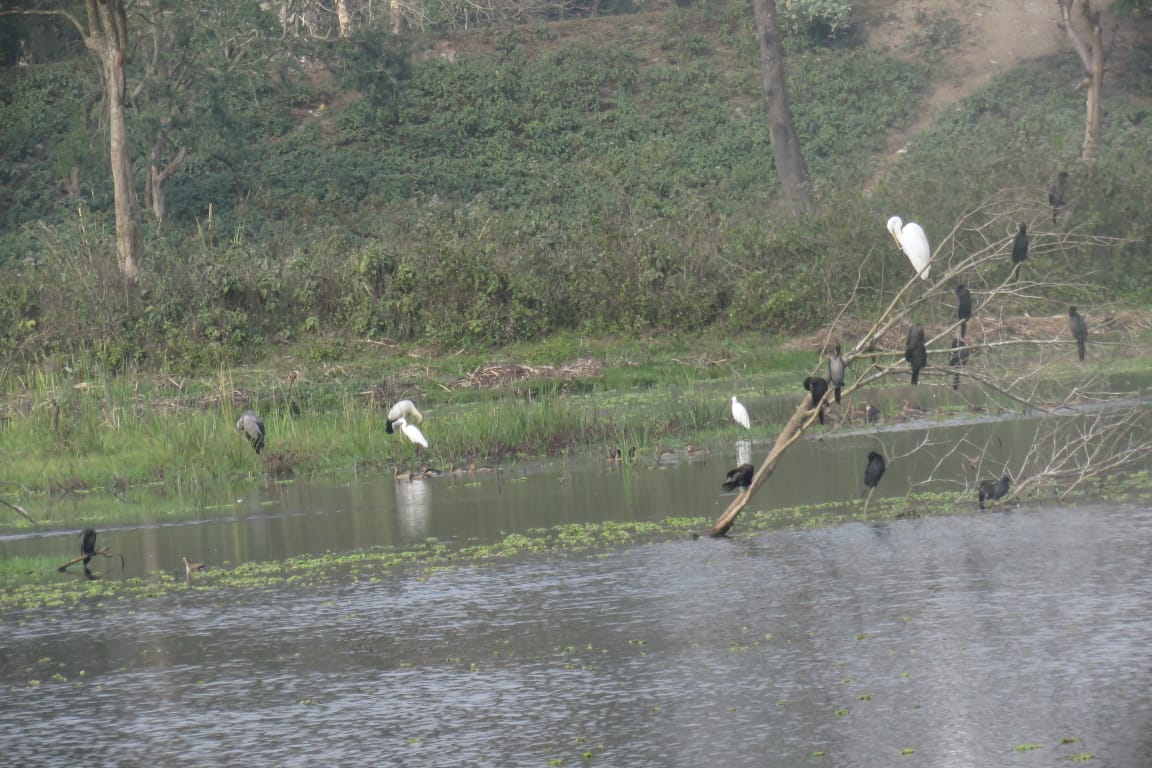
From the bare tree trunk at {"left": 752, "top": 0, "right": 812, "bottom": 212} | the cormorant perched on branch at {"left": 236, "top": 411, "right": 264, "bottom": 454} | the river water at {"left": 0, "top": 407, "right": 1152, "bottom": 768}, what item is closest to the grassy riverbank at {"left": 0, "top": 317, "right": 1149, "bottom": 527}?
the cormorant perched on branch at {"left": 236, "top": 411, "right": 264, "bottom": 454}

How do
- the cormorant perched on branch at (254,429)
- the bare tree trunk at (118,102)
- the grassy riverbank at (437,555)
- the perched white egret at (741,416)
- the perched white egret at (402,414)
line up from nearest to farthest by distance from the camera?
the grassy riverbank at (437,555), the cormorant perched on branch at (254,429), the perched white egret at (741,416), the perched white egret at (402,414), the bare tree trunk at (118,102)

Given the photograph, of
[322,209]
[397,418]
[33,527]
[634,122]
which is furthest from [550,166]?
[33,527]

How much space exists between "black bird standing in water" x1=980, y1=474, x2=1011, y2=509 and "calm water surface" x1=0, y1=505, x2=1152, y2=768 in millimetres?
779

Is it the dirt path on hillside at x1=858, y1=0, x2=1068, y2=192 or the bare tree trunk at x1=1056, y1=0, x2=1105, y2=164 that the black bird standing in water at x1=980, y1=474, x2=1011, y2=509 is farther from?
the dirt path on hillside at x1=858, y1=0, x2=1068, y2=192

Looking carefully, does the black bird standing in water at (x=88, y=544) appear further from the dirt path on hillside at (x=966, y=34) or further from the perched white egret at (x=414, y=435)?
the dirt path on hillside at (x=966, y=34)

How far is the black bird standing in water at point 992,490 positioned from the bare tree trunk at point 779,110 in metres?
22.5

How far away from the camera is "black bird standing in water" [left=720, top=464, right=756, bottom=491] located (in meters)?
11.0

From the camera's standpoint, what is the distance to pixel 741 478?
36.9ft

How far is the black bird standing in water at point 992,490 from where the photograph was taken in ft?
35.9

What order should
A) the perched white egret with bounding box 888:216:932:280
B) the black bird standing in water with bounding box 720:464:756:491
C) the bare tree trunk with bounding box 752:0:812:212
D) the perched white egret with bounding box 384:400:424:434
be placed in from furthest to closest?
the bare tree trunk with bounding box 752:0:812:212
the perched white egret with bounding box 384:400:424:434
the perched white egret with bounding box 888:216:932:280
the black bird standing in water with bounding box 720:464:756:491

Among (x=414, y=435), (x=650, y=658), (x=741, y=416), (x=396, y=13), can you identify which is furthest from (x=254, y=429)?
(x=396, y=13)

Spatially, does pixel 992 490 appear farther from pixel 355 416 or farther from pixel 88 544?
pixel 355 416

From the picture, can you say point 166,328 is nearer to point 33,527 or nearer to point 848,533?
point 33,527

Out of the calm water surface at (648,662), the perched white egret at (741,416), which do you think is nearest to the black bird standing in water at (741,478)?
the calm water surface at (648,662)
